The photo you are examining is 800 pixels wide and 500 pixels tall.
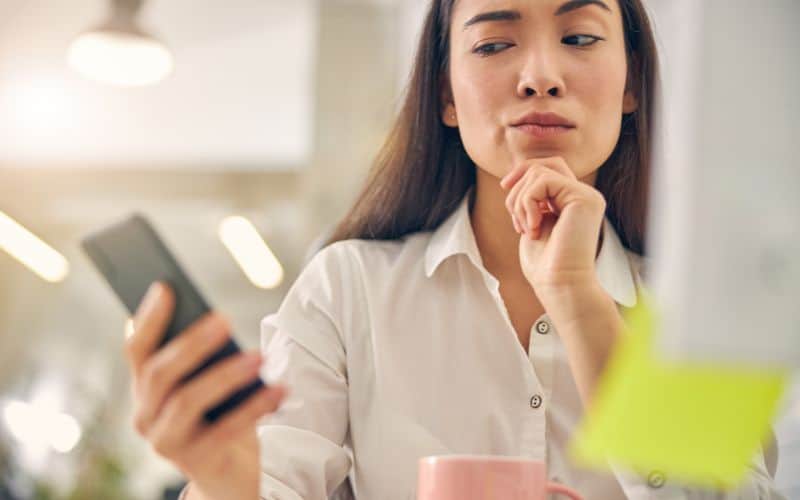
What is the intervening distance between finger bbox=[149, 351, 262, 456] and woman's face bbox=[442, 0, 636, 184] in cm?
46

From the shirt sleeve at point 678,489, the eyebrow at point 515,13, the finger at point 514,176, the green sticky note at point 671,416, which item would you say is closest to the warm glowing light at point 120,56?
the eyebrow at point 515,13

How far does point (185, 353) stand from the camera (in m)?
0.51

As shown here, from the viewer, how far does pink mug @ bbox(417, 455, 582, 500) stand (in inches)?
23.2

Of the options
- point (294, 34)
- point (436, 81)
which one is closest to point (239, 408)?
point (436, 81)

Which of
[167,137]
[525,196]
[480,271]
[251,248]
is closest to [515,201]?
[525,196]

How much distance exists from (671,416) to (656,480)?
51 centimetres

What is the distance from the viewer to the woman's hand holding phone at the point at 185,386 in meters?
0.51

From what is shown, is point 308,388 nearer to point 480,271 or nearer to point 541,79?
point 480,271

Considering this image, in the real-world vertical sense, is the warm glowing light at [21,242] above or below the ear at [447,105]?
below

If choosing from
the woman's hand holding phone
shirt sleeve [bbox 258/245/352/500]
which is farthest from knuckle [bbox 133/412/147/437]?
shirt sleeve [bbox 258/245/352/500]

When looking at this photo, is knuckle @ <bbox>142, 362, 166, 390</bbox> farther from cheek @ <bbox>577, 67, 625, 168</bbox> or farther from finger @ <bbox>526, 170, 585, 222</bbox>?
cheek @ <bbox>577, 67, 625, 168</bbox>

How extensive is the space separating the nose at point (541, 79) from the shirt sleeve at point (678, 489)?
1.14ft

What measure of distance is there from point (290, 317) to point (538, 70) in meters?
0.35

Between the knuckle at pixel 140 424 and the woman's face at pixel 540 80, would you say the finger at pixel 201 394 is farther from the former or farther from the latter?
the woman's face at pixel 540 80
